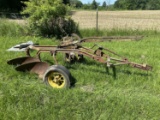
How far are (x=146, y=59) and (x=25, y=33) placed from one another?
533cm

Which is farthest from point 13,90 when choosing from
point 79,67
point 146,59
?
point 146,59

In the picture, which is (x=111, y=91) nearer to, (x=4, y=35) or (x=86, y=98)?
(x=86, y=98)

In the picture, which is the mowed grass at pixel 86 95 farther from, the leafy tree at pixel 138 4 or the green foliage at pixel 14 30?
the leafy tree at pixel 138 4

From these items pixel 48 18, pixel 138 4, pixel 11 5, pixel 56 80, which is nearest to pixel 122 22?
pixel 48 18

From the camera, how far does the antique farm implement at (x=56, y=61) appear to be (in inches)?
185

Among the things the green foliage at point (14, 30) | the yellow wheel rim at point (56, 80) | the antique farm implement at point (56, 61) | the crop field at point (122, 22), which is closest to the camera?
the antique farm implement at point (56, 61)

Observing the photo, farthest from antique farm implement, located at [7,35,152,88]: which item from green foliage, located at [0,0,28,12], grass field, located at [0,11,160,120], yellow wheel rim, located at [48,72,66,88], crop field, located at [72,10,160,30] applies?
green foliage, located at [0,0,28,12]

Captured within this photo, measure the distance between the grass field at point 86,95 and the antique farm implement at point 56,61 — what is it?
16cm

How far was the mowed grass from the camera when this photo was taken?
3.96m

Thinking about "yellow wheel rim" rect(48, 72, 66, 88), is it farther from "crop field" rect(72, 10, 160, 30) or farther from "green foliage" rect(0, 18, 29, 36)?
"crop field" rect(72, 10, 160, 30)

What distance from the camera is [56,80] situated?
4836 mm

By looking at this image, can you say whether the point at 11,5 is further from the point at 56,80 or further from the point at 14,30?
the point at 56,80

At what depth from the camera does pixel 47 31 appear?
10.1 metres

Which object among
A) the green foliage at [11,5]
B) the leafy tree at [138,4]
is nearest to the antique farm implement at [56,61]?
the green foliage at [11,5]
